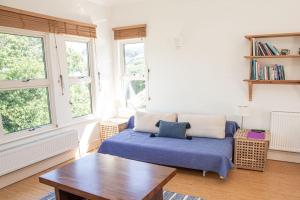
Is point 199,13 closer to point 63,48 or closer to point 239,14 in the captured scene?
point 239,14

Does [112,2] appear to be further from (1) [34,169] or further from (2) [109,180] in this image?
(2) [109,180]

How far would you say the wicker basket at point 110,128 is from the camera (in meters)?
4.07

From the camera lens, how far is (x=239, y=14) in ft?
11.2

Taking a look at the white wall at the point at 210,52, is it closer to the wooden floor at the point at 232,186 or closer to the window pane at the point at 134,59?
the window pane at the point at 134,59

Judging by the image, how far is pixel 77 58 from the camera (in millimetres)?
3906

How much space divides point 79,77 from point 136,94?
113cm

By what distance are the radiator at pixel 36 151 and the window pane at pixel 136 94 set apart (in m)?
1.32

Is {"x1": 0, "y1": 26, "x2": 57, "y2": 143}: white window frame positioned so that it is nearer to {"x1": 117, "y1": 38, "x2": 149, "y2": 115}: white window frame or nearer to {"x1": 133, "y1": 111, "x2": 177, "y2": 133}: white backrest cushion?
{"x1": 133, "y1": 111, "x2": 177, "y2": 133}: white backrest cushion

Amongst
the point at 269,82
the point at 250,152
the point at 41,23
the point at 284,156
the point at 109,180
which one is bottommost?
the point at 284,156

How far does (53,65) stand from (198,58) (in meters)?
2.24

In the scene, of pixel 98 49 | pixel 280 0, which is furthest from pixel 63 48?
pixel 280 0

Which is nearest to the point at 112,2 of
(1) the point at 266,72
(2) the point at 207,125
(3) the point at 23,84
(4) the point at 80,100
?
(4) the point at 80,100

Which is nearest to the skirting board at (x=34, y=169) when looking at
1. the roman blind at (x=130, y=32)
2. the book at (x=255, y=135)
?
the roman blind at (x=130, y=32)

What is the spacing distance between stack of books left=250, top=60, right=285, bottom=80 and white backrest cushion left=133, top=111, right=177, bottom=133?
135 cm
